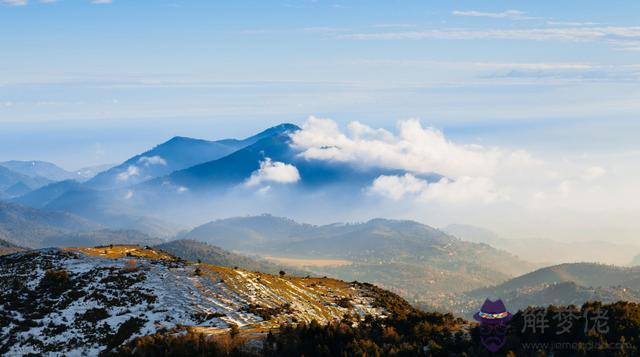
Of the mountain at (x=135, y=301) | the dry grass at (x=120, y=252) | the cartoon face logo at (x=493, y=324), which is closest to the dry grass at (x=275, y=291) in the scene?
the dry grass at (x=120, y=252)

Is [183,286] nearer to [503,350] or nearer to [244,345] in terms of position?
[244,345]

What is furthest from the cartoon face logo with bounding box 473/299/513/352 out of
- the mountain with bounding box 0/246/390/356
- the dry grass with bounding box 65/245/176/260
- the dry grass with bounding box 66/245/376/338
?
the dry grass with bounding box 65/245/176/260

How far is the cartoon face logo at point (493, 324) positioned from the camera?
44.5m

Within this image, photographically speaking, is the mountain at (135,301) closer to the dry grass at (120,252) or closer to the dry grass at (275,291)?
the dry grass at (275,291)

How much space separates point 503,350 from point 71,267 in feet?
171

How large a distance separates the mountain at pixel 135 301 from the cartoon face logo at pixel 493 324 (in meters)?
19.9

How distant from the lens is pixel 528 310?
5472cm

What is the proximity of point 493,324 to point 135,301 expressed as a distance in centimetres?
3641

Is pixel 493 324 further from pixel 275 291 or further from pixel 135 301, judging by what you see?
pixel 135 301

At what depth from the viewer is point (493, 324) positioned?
47.3 meters

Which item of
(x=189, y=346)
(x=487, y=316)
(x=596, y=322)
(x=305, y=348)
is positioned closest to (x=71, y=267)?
(x=189, y=346)

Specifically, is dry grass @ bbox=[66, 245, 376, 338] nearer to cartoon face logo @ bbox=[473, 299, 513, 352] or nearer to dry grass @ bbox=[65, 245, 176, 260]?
dry grass @ bbox=[65, 245, 176, 260]

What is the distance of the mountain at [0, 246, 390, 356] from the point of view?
5244 centimetres

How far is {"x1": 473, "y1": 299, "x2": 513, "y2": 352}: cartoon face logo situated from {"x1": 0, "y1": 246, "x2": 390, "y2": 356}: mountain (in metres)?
19.9
